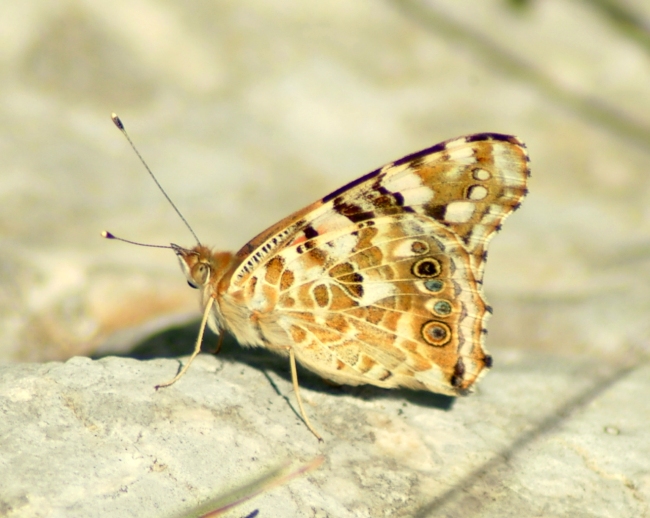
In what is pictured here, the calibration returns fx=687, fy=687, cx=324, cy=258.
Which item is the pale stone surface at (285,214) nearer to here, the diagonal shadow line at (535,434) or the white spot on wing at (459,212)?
the diagonal shadow line at (535,434)

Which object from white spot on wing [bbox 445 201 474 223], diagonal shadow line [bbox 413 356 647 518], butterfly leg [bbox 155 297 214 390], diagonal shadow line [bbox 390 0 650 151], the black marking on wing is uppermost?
diagonal shadow line [bbox 390 0 650 151]

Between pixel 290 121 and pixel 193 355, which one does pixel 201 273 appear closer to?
pixel 193 355

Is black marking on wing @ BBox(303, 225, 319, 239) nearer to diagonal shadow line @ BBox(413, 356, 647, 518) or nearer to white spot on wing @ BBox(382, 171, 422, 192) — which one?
white spot on wing @ BBox(382, 171, 422, 192)

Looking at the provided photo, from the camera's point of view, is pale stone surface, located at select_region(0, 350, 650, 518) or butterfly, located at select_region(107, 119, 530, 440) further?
butterfly, located at select_region(107, 119, 530, 440)

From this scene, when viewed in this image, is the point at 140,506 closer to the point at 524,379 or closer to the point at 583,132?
the point at 524,379

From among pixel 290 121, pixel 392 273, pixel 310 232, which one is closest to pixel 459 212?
pixel 392 273

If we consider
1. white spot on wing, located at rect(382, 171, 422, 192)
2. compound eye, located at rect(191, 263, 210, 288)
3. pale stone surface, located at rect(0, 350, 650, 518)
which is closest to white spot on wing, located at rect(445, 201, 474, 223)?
white spot on wing, located at rect(382, 171, 422, 192)

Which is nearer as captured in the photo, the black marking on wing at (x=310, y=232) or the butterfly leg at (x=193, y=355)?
the butterfly leg at (x=193, y=355)

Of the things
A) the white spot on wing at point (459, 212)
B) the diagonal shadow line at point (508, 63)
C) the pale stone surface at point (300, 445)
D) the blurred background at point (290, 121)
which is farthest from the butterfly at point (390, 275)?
the diagonal shadow line at point (508, 63)
